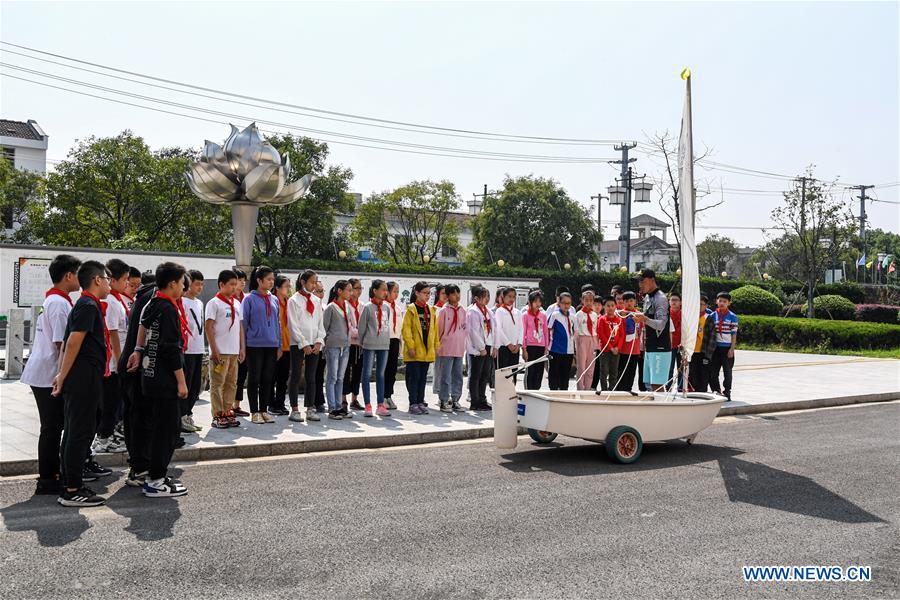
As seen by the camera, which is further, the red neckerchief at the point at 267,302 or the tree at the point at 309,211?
the tree at the point at 309,211

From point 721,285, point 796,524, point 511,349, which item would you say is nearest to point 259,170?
point 511,349

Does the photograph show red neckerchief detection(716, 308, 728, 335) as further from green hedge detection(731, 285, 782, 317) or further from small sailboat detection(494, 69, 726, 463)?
green hedge detection(731, 285, 782, 317)

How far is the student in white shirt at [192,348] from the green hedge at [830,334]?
23639 millimetres

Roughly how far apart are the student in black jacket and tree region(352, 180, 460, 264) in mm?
45609

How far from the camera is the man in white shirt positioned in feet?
23.2

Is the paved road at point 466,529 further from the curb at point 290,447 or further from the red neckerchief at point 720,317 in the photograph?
the red neckerchief at point 720,317

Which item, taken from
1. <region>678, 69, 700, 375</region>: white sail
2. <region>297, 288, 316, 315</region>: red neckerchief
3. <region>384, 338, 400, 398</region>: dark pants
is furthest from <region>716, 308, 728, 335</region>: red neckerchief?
<region>297, 288, 316, 315</region>: red neckerchief

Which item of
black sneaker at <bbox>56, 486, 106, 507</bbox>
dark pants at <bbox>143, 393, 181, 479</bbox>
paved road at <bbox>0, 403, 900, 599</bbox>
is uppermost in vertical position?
dark pants at <bbox>143, 393, 181, 479</bbox>

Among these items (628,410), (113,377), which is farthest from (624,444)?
(113,377)

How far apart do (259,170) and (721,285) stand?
109 ft

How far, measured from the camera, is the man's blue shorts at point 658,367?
37.1 ft

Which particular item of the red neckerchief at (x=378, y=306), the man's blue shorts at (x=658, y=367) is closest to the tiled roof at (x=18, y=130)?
the red neckerchief at (x=378, y=306)

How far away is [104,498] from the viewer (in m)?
7.00

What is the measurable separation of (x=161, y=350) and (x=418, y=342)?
17.2 feet
